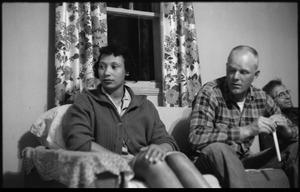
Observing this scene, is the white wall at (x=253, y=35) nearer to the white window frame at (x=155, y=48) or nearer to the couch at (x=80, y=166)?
the white window frame at (x=155, y=48)

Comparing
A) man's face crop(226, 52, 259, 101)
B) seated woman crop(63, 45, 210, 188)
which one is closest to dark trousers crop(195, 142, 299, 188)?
seated woman crop(63, 45, 210, 188)

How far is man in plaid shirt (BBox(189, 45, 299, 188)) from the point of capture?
1666mm

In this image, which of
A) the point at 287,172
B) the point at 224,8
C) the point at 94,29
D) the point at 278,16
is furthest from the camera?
the point at 278,16

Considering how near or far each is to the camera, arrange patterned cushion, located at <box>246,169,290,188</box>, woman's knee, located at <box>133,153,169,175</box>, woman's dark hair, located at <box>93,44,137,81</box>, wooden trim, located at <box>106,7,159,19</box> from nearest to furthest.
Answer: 1. woman's knee, located at <box>133,153,169,175</box>
2. patterned cushion, located at <box>246,169,290,188</box>
3. woman's dark hair, located at <box>93,44,137,81</box>
4. wooden trim, located at <box>106,7,159,19</box>

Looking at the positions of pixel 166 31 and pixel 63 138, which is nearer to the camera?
pixel 63 138

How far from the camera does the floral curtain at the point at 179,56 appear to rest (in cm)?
269

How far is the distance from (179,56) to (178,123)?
Answer: 637 mm

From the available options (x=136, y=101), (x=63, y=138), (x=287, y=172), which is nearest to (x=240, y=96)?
(x=287, y=172)

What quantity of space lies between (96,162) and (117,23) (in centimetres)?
217

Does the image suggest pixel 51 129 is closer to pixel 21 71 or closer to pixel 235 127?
pixel 21 71

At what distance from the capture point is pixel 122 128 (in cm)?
188

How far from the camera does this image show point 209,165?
1734 mm

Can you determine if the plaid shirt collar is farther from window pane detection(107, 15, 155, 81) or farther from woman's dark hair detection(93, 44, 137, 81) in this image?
window pane detection(107, 15, 155, 81)

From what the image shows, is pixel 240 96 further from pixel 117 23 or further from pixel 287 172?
pixel 117 23
